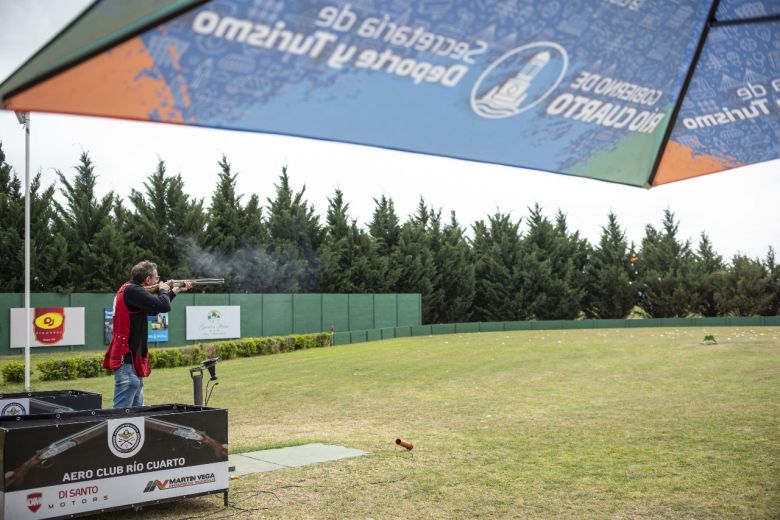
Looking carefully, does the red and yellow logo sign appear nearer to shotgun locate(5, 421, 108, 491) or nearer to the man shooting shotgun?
the man shooting shotgun

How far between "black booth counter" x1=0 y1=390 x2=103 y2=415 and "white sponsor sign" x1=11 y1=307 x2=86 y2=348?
75.6 ft

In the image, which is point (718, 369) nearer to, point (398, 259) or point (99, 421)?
point (99, 421)

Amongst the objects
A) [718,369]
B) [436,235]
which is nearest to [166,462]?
[718,369]

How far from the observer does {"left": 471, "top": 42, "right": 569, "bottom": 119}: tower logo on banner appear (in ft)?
7.93

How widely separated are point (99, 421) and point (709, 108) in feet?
15.9

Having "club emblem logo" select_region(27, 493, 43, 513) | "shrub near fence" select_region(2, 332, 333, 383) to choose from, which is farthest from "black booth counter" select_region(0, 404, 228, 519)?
"shrub near fence" select_region(2, 332, 333, 383)

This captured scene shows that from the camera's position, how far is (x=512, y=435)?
1001cm

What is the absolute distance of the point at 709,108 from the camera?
306 centimetres

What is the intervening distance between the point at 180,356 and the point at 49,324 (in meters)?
8.25

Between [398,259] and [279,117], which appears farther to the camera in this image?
[398,259]

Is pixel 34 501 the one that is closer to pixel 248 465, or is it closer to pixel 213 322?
pixel 248 465

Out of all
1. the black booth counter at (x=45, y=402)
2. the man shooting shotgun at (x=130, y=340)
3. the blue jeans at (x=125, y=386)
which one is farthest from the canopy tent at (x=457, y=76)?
the black booth counter at (x=45, y=402)

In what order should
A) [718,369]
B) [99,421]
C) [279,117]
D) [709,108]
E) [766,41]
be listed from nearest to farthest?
1. [279,117]
2. [766,41]
3. [709,108]
4. [99,421]
5. [718,369]

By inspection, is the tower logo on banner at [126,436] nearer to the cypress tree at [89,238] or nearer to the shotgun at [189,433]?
the shotgun at [189,433]
